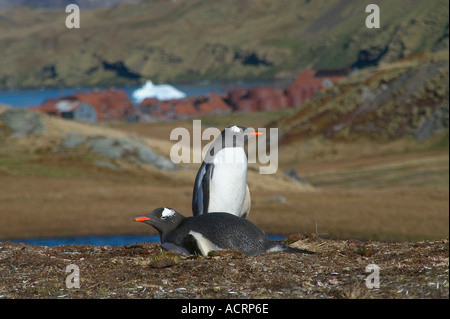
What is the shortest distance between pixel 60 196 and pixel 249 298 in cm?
3738

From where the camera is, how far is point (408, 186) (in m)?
56.2

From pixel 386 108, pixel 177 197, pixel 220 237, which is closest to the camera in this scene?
pixel 220 237

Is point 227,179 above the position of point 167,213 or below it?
above

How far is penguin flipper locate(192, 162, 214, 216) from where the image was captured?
15.7 m

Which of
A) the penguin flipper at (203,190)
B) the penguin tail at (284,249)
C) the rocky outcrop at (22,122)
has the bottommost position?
the penguin tail at (284,249)

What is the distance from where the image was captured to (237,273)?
11.6 meters

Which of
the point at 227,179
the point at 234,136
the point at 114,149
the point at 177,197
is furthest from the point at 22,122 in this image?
the point at 234,136

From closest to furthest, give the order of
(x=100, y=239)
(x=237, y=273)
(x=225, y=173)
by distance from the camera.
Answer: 1. (x=237, y=273)
2. (x=225, y=173)
3. (x=100, y=239)

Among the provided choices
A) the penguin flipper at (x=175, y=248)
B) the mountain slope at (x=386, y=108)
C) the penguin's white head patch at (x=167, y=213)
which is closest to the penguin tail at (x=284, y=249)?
the penguin flipper at (x=175, y=248)

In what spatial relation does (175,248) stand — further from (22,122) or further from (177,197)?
(22,122)

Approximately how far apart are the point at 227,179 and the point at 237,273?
420 cm

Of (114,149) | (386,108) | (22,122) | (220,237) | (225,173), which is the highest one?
(386,108)

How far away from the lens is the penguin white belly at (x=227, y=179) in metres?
15.4

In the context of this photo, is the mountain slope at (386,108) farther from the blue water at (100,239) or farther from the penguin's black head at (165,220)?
the penguin's black head at (165,220)
